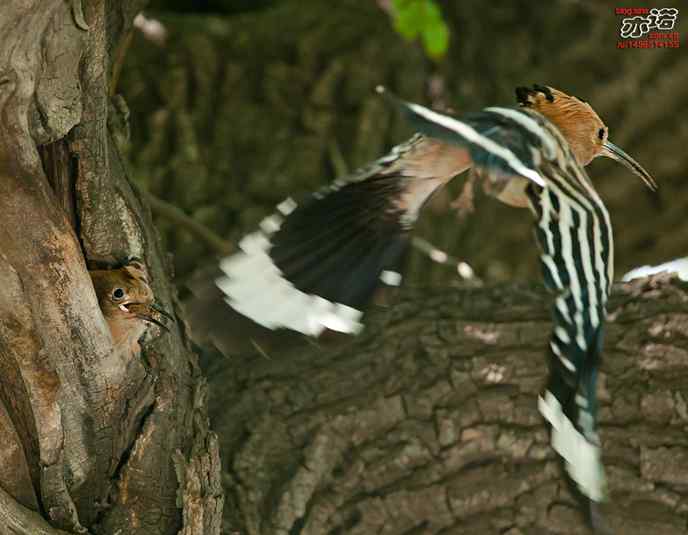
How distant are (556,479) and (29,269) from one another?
1.25 metres

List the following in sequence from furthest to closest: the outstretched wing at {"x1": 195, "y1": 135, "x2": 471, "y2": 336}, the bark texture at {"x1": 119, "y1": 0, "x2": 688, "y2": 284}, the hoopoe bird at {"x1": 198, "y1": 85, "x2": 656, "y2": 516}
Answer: the bark texture at {"x1": 119, "y1": 0, "x2": 688, "y2": 284} → the outstretched wing at {"x1": 195, "y1": 135, "x2": 471, "y2": 336} → the hoopoe bird at {"x1": 198, "y1": 85, "x2": 656, "y2": 516}

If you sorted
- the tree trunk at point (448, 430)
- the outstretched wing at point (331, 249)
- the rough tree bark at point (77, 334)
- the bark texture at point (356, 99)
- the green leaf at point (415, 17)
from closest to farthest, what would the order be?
1. the rough tree bark at point (77, 334)
2. the outstretched wing at point (331, 249)
3. the tree trunk at point (448, 430)
4. the green leaf at point (415, 17)
5. the bark texture at point (356, 99)

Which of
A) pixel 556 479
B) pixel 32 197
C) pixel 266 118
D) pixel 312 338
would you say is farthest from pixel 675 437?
pixel 266 118

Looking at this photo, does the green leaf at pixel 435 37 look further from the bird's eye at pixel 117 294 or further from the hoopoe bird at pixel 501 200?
the bird's eye at pixel 117 294

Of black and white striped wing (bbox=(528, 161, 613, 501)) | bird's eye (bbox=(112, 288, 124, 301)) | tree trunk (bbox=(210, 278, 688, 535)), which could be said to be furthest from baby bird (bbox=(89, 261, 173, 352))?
black and white striped wing (bbox=(528, 161, 613, 501))

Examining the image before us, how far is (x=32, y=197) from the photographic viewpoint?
1.97 meters

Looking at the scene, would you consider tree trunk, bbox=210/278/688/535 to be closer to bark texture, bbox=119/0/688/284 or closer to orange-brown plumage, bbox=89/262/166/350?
orange-brown plumage, bbox=89/262/166/350

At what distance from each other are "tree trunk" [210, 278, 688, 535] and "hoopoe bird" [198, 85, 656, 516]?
19 centimetres

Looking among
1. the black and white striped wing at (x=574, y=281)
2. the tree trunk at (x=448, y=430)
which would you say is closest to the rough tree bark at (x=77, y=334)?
the tree trunk at (x=448, y=430)

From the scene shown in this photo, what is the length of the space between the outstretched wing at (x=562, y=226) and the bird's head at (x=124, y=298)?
598 mm

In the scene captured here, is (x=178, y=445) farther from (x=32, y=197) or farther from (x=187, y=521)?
(x=32, y=197)

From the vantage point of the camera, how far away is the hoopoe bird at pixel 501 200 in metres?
2.02

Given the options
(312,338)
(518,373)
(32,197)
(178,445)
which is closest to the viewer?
(32,197)

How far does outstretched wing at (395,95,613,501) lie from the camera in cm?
198
